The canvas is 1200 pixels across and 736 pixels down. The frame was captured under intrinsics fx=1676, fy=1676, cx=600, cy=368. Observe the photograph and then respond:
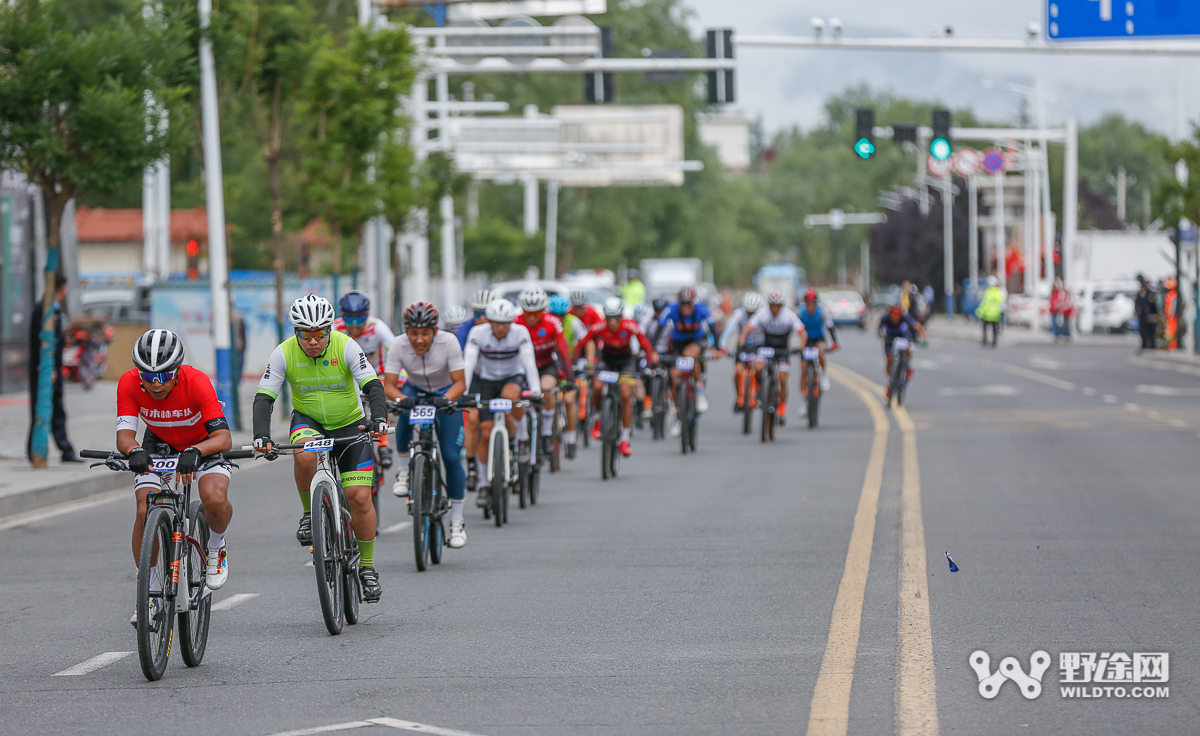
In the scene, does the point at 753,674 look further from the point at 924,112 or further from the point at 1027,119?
the point at 1027,119

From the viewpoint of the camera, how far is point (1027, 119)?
5945 inches

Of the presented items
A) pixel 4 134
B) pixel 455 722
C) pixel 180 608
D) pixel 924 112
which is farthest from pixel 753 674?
pixel 924 112

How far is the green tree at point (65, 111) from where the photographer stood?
16828 millimetres

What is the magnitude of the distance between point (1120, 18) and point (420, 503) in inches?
715

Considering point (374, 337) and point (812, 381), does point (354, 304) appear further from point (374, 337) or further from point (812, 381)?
point (812, 381)

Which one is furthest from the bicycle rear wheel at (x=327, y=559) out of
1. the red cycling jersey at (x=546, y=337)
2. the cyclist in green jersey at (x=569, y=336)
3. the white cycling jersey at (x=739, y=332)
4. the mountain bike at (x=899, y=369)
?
the mountain bike at (x=899, y=369)

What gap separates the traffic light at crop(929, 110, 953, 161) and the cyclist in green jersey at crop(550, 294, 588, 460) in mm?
12258

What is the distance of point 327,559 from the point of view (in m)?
8.52

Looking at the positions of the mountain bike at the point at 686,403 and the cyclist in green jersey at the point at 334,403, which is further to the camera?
the mountain bike at the point at 686,403

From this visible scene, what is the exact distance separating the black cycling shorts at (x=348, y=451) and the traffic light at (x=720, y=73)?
59.5ft

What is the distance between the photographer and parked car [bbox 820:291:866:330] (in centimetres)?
7106

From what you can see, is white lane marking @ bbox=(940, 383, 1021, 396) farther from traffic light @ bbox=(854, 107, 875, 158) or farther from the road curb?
the road curb

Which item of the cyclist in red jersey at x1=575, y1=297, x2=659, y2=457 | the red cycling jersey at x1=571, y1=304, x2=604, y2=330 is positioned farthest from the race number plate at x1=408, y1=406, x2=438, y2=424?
the red cycling jersey at x1=571, y1=304, x2=604, y2=330

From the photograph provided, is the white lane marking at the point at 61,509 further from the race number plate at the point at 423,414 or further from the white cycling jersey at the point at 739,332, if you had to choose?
the white cycling jersey at the point at 739,332
